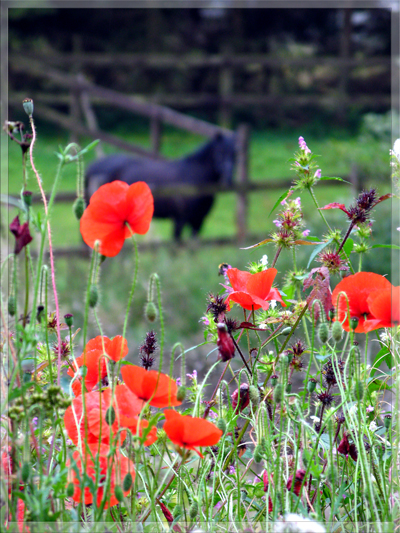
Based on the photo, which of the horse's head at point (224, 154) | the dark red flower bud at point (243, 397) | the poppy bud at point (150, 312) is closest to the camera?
the poppy bud at point (150, 312)

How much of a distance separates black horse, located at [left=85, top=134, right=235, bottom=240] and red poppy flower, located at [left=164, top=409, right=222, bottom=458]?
545 centimetres

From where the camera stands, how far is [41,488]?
1.75 feet

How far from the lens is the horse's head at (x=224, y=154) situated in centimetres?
619

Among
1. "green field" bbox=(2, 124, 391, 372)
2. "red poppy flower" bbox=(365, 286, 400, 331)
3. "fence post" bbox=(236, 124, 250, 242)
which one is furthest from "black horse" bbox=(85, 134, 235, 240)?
"red poppy flower" bbox=(365, 286, 400, 331)

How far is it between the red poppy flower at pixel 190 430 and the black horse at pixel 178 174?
5.45 m

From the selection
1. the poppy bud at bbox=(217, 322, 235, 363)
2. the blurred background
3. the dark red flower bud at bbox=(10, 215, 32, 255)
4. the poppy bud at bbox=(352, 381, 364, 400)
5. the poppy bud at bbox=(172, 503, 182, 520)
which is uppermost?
the blurred background

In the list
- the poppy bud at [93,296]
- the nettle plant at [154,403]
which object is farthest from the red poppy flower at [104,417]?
the poppy bud at [93,296]

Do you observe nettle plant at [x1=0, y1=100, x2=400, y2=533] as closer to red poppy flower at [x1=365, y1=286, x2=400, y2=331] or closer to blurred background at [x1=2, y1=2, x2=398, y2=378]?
red poppy flower at [x1=365, y1=286, x2=400, y2=331]

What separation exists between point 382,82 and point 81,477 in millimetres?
15609

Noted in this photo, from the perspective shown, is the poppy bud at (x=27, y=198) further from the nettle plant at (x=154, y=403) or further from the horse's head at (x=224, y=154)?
the horse's head at (x=224, y=154)

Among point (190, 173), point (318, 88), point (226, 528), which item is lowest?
point (226, 528)

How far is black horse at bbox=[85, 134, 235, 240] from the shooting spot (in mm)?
6062

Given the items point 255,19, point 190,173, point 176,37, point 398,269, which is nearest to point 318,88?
point 255,19

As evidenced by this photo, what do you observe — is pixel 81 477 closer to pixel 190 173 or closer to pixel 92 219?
pixel 92 219
